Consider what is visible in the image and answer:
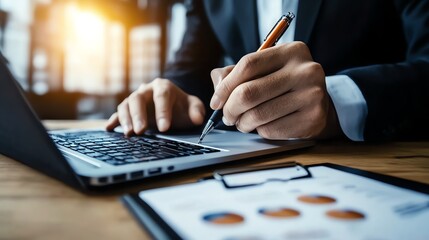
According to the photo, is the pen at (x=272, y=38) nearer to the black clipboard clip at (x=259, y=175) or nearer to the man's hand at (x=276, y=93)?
the man's hand at (x=276, y=93)

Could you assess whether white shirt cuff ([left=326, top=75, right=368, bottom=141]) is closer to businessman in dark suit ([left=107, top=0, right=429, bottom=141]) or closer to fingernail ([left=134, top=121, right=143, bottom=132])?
businessman in dark suit ([left=107, top=0, right=429, bottom=141])

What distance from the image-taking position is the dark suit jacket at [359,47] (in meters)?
0.53

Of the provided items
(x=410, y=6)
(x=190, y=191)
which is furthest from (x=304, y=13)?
(x=190, y=191)

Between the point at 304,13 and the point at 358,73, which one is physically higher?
the point at 304,13

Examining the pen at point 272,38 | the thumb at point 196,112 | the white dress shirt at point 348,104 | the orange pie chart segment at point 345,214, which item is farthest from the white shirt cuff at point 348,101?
the orange pie chart segment at point 345,214

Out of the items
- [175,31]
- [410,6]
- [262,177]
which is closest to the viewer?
[262,177]

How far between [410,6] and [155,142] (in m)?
0.59

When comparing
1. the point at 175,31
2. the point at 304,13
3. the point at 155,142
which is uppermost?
the point at 175,31

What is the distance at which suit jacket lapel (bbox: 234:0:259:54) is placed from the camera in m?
0.85

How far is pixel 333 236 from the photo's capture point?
18 centimetres

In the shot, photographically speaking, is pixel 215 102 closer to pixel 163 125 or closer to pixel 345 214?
pixel 163 125

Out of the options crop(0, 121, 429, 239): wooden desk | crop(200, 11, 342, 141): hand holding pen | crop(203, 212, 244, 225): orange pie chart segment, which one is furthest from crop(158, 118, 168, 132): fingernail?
crop(203, 212, 244, 225): orange pie chart segment

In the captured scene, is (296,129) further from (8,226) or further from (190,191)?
(8,226)

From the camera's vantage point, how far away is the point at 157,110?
580mm
